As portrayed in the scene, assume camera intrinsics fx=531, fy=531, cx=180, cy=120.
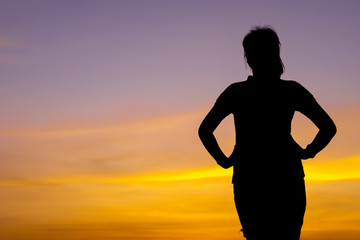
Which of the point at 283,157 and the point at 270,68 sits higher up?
the point at 270,68

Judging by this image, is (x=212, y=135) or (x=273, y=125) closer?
(x=273, y=125)

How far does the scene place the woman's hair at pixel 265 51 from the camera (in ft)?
14.8

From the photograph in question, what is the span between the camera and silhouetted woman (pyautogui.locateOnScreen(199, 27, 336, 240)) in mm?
4395

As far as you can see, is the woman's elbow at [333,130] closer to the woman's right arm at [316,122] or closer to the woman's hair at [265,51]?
the woman's right arm at [316,122]

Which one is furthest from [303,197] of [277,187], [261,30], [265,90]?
[261,30]

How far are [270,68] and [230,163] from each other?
896 millimetres

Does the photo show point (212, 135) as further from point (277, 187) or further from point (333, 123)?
point (333, 123)

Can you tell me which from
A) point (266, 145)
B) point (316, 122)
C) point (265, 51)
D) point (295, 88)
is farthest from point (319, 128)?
point (265, 51)

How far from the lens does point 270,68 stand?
452cm

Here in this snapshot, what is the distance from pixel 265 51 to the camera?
14.9ft

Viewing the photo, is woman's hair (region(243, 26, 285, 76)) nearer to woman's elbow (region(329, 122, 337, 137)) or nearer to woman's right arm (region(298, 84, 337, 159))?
woman's right arm (region(298, 84, 337, 159))

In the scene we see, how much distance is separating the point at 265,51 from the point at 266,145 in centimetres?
81

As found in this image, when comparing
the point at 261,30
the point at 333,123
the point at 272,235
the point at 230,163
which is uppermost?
the point at 261,30

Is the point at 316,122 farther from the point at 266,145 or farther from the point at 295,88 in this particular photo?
the point at 266,145
